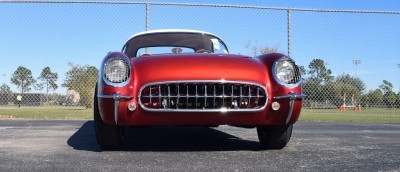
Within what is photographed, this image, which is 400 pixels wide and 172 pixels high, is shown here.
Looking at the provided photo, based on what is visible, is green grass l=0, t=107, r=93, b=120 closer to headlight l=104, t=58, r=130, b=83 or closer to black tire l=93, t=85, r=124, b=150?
black tire l=93, t=85, r=124, b=150

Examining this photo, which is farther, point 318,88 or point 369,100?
point 369,100

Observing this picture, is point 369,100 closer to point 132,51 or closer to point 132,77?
point 132,51

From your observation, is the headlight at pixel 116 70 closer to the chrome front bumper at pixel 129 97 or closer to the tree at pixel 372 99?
the chrome front bumper at pixel 129 97

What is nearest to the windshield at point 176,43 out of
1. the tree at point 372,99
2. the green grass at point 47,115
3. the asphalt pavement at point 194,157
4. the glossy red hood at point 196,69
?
the asphalt pavement at point 194,157

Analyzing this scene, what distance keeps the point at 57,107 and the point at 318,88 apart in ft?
49.9

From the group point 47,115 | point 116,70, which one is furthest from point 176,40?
point 47,115

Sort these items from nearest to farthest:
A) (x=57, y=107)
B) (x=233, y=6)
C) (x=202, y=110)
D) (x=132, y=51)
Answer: (x=202, y=110)
(x=132, y=51)
(x=233, y=6)
(x=57, y=107)

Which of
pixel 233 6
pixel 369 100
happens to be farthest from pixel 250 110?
pixel 369 100

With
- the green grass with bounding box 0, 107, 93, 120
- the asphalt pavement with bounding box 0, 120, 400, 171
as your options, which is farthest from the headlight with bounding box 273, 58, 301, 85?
the green grass with bounding box 0, 107, 93, 120

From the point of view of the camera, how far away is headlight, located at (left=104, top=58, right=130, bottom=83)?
3014mm

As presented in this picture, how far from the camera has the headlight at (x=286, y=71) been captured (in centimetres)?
311

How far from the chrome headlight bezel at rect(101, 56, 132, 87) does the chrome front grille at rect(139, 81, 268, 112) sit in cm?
19

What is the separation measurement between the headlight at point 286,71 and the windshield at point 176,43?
5.28ft

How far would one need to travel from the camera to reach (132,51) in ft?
15.3
